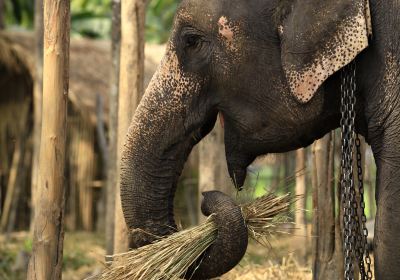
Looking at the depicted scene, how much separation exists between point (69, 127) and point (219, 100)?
10.8 m

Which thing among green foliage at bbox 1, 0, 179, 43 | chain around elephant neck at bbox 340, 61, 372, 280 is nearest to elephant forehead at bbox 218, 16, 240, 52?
chain around elephant neck at bbox 340, 61, 372, 280

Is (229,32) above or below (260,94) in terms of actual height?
above

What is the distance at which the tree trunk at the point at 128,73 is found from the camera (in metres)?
6.13

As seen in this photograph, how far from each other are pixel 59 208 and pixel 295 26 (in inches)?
62.8

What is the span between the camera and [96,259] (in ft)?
19.6

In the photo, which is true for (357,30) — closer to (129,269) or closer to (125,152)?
(125,152)

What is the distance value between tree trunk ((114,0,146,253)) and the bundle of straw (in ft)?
4.84

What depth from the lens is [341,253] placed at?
5969 millimetres

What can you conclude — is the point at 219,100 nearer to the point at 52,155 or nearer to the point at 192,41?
the point at 192,41

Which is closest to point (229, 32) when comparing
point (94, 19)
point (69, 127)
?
point (69, 127)

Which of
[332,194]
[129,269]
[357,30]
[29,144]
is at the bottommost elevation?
[129,269]

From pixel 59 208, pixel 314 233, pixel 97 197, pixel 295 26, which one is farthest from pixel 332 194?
pixel 97 197

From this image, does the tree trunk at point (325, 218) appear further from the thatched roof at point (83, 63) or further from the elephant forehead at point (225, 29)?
the thatched roof at point (83, 63)

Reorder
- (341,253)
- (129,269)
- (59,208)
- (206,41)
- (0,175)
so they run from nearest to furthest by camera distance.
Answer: (206,41), (129,269), (59,208), (341,253), (0,175)
